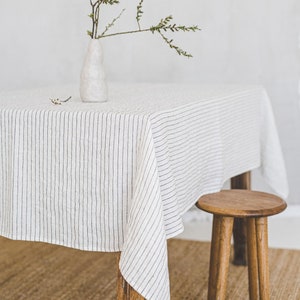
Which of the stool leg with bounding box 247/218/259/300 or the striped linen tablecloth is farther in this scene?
the stool leg with bounding box 247/218/259/300

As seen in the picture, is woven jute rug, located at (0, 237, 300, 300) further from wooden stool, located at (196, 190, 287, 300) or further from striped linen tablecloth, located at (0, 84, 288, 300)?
striped linen tablecloth, located at (0, 84, 288, 300)

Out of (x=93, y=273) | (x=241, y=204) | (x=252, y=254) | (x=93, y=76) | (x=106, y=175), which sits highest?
(x=93, y=76)

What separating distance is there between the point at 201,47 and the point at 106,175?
192cm

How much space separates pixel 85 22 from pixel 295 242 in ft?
5.50

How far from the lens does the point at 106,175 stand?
1.72 metres

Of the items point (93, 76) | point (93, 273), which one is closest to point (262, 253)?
point (93, 76)

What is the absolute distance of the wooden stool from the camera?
203cm

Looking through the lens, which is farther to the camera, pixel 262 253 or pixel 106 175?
pixel 262 253

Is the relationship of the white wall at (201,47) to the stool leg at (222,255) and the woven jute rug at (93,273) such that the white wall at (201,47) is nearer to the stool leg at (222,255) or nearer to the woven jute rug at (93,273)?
the woven jute rug at (93,273)

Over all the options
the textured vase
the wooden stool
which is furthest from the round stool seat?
the textured vase

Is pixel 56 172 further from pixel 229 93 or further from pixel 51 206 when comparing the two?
pixel 229 93

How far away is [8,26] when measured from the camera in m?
3.83

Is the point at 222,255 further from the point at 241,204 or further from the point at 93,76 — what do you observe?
the point at 93,76

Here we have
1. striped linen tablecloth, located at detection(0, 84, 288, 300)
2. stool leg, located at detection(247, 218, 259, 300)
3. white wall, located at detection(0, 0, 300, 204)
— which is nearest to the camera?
striped linen tablecloth, located at detection(0, 84, 288, 300)
